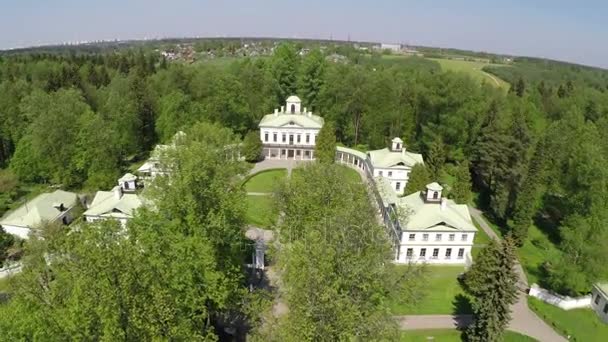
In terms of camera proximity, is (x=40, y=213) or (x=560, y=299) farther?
(x=40, y=213)

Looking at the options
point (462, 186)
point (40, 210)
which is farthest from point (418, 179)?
point (40, 210)

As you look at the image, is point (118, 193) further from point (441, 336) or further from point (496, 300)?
point (496, 300)

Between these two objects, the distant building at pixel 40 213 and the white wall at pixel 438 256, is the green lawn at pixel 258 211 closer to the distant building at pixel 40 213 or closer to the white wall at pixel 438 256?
the white wall at pixel 438 256

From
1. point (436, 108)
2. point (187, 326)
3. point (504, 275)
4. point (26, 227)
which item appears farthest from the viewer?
point (436, 108)

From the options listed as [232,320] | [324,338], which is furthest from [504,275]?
[232,320]

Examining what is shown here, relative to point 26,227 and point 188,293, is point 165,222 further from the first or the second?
point 26,227

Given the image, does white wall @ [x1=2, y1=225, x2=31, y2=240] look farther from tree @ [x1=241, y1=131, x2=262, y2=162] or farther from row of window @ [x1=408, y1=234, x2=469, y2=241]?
row of window @ [x1=408, y1=234, x2=469, y2=241]

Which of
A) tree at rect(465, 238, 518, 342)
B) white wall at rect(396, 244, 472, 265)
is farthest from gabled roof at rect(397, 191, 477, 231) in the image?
tree at rect(465, 238, 518, 342)
